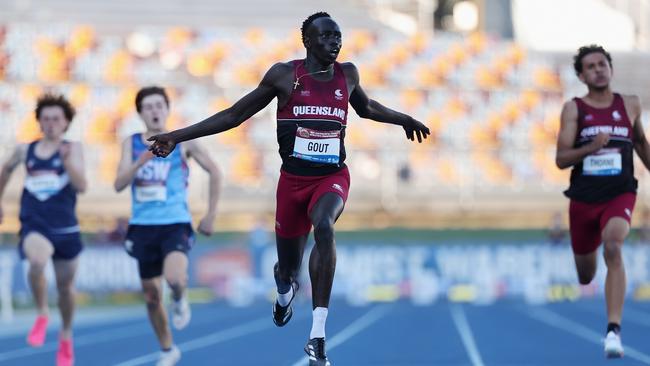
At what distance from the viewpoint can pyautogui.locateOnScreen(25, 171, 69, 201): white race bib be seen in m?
9.10

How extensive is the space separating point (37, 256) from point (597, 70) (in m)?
4.53

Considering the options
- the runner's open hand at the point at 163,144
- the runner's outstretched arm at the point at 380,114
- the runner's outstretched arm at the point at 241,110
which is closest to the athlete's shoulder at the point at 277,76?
the runner's outstretched arm at the point at 241,110

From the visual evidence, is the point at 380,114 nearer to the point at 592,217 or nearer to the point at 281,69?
the point at 281,69

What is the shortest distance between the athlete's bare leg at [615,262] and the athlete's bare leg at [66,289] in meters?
4.10

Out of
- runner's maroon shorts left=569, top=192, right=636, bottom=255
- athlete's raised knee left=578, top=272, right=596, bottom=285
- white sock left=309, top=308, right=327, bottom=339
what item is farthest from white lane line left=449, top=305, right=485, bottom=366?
white sock left=309, top=308, right=327, bottom=339

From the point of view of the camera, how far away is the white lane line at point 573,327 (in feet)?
31.1

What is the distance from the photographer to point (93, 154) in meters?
27.2

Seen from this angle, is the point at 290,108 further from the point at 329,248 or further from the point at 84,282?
the point at 84,282

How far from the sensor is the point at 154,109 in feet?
26.6

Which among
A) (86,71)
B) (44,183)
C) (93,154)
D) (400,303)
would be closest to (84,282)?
(400,303)

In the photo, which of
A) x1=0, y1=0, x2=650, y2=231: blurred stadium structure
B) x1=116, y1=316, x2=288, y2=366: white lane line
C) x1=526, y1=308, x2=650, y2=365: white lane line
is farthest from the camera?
x1=0, y1=0, x2=650, y2=231: blurred stadium structure

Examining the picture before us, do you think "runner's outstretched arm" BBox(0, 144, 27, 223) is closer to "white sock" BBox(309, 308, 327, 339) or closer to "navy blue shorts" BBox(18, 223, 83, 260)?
"navy blue shorts" BBox(18, 223, 83, 260)

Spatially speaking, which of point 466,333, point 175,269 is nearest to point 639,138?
point 175,269

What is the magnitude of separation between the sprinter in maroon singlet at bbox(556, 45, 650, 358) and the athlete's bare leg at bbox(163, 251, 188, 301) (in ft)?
9.20
